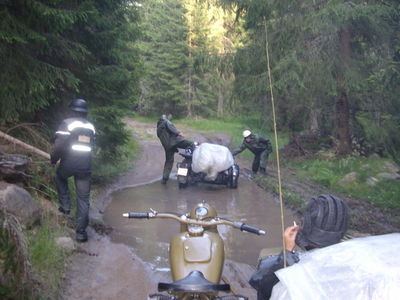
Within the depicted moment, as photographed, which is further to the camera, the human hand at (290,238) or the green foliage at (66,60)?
the green foliage at (66,60)

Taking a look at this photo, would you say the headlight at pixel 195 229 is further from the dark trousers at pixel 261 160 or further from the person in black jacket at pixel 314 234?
the dark trousers at pixel 261 160

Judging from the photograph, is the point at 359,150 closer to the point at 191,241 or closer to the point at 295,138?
the point at 295,138

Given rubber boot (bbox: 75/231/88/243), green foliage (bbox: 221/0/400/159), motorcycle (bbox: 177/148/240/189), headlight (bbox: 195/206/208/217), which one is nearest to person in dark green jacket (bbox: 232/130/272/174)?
green foliage (bbox: 221/0/400/159)

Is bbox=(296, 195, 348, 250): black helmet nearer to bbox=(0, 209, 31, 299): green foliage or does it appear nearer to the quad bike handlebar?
the quad bike handlebar

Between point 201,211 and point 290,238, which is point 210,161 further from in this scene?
point 290,238

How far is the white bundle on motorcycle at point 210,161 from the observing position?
1091cm

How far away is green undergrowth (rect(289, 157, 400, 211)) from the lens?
10984mm

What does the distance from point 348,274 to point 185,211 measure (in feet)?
24.3

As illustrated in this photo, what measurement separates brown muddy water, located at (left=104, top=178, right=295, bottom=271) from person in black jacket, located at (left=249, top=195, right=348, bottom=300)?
339 centimetres

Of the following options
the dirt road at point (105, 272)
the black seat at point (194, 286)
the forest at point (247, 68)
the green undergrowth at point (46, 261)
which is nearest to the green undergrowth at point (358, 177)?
the forest at point (247, 68)

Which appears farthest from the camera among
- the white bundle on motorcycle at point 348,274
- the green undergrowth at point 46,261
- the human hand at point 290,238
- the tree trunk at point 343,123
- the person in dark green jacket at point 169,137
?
the tree trunk at point 343,123

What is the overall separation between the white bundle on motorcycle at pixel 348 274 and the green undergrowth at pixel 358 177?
8.59m

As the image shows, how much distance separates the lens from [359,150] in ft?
55.8

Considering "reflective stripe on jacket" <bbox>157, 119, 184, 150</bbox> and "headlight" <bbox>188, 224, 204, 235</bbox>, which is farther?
"reflective stripe on jacket" <bbox>157, 119, 184, 150</bbox>
